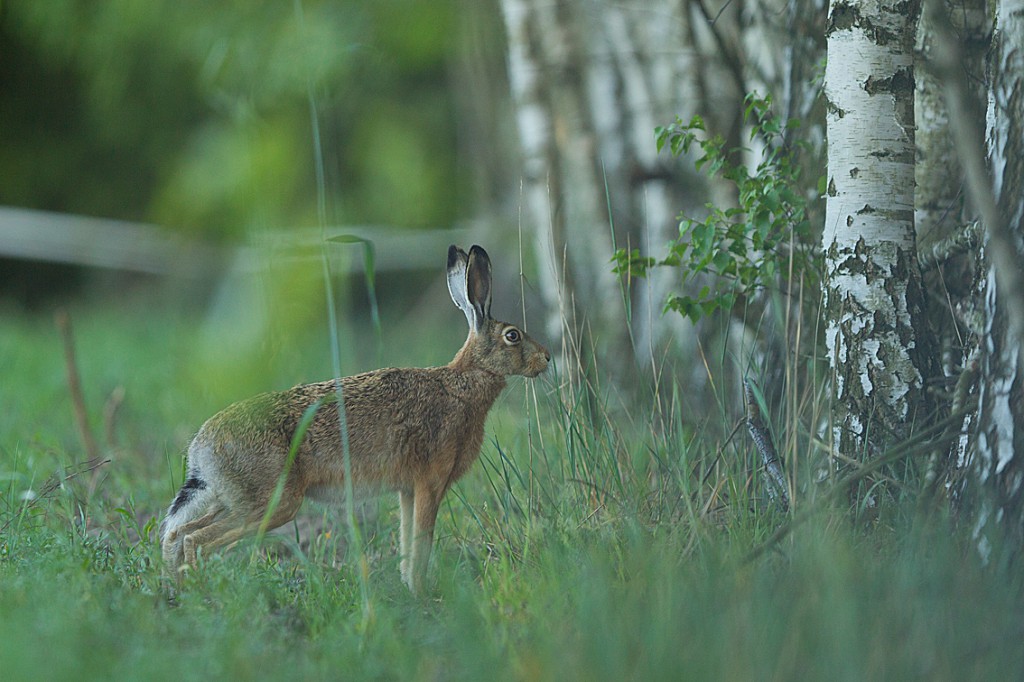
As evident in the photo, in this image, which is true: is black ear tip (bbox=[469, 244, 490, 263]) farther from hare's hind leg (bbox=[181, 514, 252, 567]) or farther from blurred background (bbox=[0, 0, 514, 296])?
blurred background (bbox=[0, 0, 514, 296])

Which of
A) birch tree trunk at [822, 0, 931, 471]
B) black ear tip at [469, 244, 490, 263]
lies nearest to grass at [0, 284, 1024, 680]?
birch tree trunk at [822, 0, 931, 471]

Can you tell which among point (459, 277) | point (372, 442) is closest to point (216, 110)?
point (459, 277)

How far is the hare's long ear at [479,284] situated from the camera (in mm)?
4449

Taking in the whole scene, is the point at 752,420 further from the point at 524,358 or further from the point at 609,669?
the point at 609,669

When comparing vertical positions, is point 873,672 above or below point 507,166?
below

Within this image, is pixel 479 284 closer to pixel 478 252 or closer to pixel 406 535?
pixel 478 252

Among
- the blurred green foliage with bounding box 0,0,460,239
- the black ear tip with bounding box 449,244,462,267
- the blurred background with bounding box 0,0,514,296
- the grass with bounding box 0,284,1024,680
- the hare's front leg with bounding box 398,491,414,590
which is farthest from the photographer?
the blurred background with bounding box 0,0,514,296

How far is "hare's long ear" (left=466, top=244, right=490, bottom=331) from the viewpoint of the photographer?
4.45 metres

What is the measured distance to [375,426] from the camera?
4.24 m

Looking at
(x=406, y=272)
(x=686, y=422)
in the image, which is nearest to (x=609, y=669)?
(x=686, y=422)

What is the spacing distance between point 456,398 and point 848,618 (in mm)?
2231

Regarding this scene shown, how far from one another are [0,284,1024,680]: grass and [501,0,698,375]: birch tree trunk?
1422 mm

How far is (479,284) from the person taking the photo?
457 cm

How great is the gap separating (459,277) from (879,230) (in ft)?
5.18
